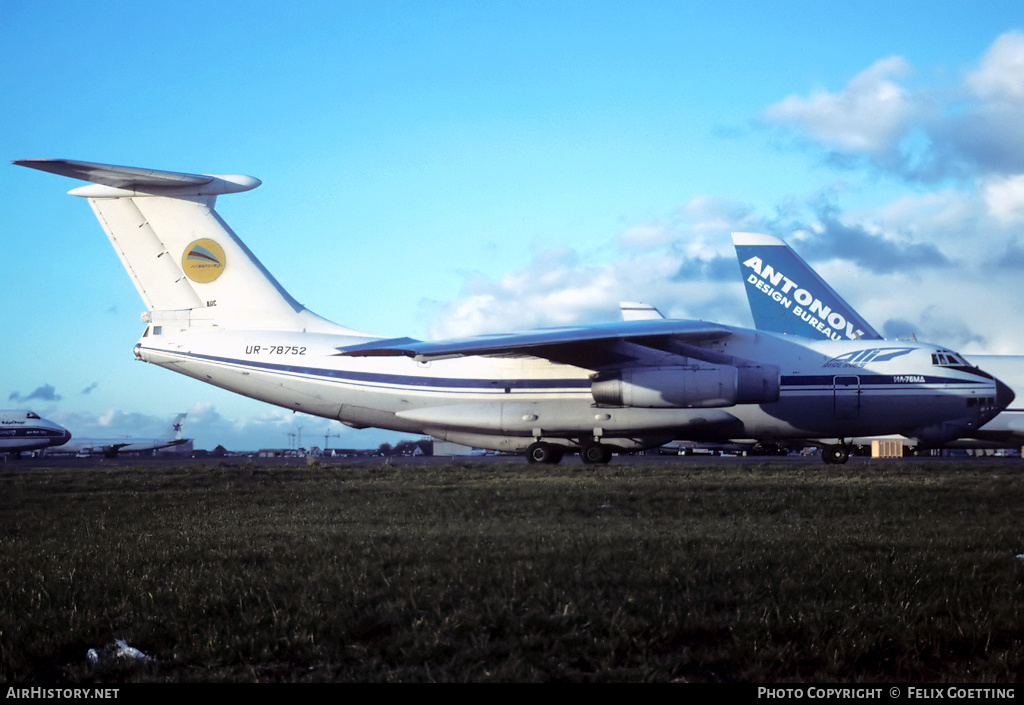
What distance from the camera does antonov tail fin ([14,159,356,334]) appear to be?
18.5 m

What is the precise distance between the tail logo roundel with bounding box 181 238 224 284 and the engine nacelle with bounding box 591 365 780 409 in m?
9.07

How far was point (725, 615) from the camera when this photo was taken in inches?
172

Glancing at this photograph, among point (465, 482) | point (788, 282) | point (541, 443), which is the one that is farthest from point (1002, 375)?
point (465, 482)

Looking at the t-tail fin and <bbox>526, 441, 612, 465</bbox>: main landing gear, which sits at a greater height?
the t-tail fin

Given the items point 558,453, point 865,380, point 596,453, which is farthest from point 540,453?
point 865,380

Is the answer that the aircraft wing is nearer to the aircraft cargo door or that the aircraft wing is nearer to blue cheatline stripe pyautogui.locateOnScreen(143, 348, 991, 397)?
blue cheatline stripe pyautogui.locateOnScreen(143, 348, 991, 397)

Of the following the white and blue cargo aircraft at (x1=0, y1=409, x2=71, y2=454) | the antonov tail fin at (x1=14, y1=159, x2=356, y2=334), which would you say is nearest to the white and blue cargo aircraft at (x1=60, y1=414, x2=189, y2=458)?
the white and blue cargo aircraft at (x1=0, y1=409, x2=71, y2=454)

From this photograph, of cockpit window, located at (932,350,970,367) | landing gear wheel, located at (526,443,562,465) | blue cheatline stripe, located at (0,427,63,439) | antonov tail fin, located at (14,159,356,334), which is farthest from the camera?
blue cheatline stripe, located at (0,427,63,439)

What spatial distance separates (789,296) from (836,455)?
33.9ft

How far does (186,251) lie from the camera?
62.0ft

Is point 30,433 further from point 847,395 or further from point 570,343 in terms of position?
point 847,395

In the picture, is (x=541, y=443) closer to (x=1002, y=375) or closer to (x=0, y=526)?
(x=0, y=526)

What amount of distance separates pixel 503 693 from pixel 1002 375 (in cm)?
3138

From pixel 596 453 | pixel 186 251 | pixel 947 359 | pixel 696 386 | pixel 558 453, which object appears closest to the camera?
pixel 696 386
